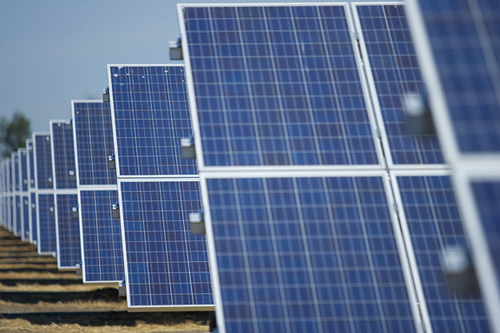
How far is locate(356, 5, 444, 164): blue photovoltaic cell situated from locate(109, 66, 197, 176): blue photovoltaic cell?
9460mm

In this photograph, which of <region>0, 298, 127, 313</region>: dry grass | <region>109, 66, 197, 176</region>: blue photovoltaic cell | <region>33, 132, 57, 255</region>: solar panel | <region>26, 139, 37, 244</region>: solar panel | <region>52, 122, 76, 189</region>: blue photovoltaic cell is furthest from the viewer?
<region>26, 139, 37, 244</region>: solar panel

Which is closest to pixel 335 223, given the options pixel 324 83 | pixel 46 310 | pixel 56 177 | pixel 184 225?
pixel 324 83

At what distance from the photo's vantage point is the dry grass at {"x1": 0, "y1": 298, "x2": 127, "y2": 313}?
126ft

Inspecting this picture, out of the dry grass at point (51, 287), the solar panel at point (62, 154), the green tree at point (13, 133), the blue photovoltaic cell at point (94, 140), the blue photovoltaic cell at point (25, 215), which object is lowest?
the dry grass at point (51, 287)

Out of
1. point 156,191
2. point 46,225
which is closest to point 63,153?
point 46,225

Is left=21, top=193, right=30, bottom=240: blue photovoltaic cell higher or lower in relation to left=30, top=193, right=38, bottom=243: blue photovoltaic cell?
higher

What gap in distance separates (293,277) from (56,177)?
33.8m

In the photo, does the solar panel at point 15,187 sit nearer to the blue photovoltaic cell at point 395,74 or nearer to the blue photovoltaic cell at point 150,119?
the blue photovoltaic cell at point 150,119

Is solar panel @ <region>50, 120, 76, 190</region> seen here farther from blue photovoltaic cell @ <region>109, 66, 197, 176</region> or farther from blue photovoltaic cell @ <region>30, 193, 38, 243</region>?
blue photovoltaic cell @ <region>109, 66, 197, 176</region>

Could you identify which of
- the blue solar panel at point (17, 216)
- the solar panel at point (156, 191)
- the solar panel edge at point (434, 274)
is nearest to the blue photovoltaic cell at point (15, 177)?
the blue solar panel at point (17, 216)

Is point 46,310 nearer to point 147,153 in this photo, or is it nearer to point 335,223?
point 147,153

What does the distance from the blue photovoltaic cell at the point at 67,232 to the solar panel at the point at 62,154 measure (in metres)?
0.96

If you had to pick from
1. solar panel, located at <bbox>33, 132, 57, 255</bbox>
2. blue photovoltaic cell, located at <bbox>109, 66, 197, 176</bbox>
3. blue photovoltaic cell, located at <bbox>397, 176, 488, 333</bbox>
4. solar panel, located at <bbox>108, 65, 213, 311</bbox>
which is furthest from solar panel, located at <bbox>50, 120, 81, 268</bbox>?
blue photovoltaic cell, located at <bbox>397, 176, 488, 333</bbox>

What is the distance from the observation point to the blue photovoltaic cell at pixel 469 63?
34.4ft
